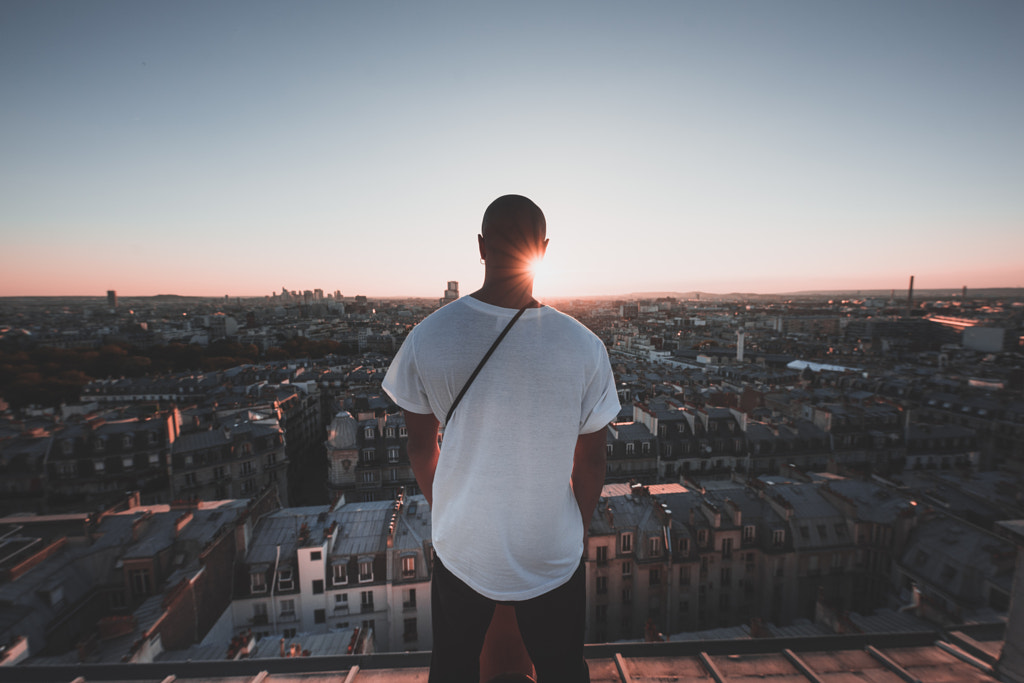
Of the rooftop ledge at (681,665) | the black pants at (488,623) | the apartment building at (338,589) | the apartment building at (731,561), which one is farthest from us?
the apartment building at (731,561)

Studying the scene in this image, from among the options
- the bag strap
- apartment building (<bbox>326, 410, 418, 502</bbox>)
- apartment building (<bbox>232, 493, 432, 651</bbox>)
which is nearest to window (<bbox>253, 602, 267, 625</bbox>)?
apartment building (<bbox>232, 493, 432, 651</bbox>)

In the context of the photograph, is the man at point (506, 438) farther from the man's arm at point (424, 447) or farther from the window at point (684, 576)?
the window at point (684, 576)

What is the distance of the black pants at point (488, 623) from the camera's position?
103 inches

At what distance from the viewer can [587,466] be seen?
9.15 feet

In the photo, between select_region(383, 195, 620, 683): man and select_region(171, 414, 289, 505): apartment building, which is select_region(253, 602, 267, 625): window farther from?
select_region(383, 195, 620, 683): man

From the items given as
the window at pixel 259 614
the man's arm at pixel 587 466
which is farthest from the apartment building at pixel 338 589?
the man's arm at pixel 587 466

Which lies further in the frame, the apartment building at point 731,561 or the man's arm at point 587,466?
the apartment building at point 731,561

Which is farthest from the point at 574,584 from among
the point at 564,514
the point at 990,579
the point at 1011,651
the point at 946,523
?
the point at 946,523

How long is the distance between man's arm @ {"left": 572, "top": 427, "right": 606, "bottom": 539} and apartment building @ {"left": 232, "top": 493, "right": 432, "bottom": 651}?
1742cm

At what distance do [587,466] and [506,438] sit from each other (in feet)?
2.13

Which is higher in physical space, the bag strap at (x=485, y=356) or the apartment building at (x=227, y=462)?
the bag strap at (x=485, y=356)

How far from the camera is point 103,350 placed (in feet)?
254

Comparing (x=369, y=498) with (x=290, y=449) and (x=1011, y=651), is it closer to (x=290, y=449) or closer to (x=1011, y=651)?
(x=290, y=449)

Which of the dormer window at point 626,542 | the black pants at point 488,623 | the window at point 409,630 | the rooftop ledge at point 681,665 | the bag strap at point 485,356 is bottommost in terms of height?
the window at point 409,630
